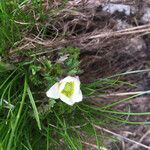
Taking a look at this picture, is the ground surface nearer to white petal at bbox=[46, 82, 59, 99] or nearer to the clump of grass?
the clump of grass

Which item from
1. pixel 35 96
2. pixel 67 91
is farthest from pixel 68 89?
pixel 35 96

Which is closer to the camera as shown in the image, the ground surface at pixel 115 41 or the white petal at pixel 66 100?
the white petal at pixel 66 100

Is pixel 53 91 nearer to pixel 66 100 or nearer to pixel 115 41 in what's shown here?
pixel 66 100

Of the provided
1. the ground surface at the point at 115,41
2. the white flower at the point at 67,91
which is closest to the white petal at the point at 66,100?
the white flower at the point at 67,91

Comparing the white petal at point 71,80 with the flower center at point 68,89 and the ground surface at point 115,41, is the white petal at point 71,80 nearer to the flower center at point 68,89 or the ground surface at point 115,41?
the flower center at point 68,89

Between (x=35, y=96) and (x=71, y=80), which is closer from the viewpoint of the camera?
(x=71, y=80)

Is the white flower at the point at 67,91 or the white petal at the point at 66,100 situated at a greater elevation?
the white flower at the point at 67,91
